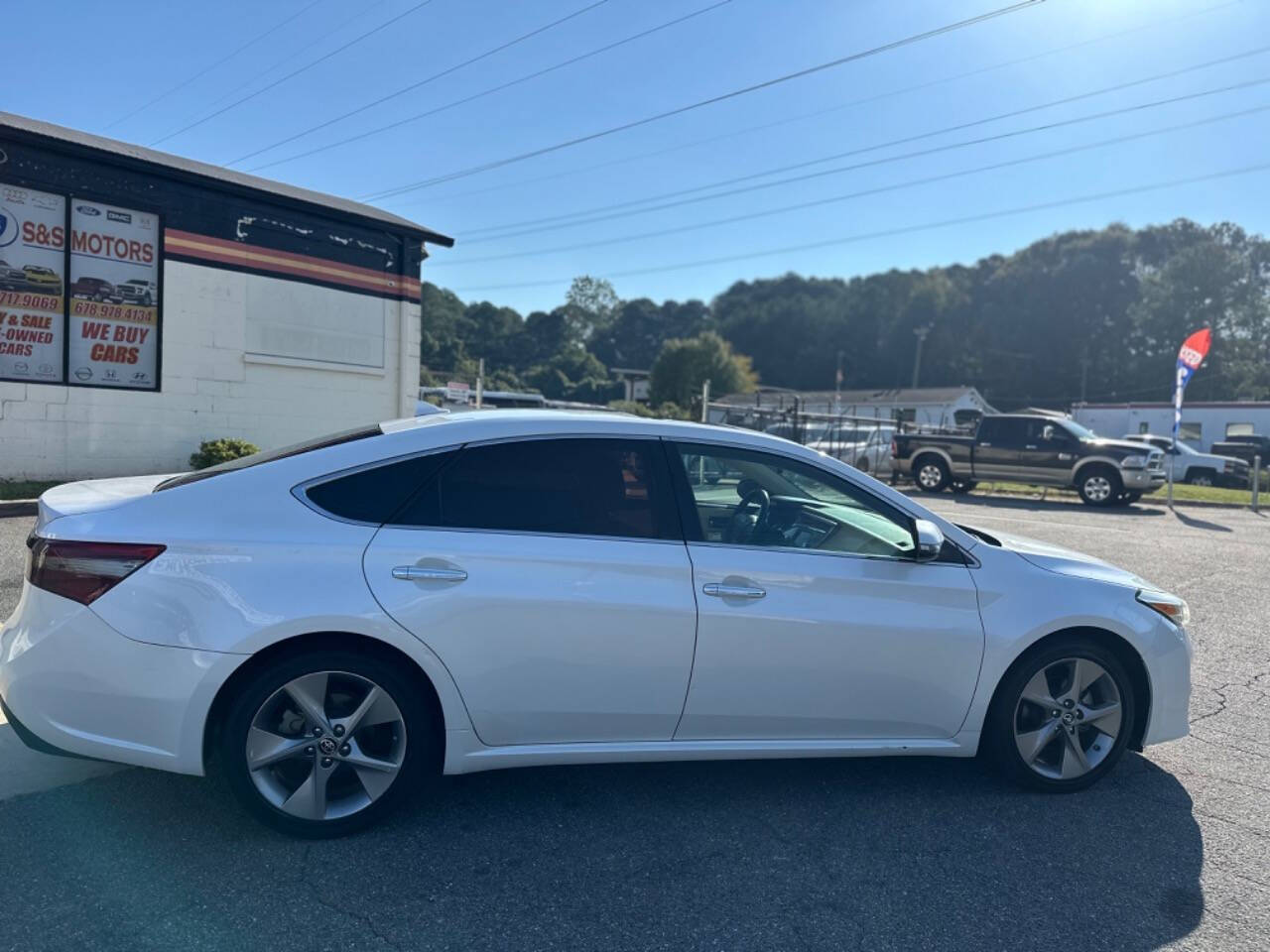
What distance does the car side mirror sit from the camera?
3518 millimetres

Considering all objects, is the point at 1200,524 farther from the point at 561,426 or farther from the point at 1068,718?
the point at 561,426

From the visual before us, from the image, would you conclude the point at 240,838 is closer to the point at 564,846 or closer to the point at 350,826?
the point at 350,826

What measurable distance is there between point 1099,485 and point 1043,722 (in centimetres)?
1632

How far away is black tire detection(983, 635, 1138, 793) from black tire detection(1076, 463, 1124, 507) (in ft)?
52.5

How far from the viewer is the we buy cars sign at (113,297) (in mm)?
11570

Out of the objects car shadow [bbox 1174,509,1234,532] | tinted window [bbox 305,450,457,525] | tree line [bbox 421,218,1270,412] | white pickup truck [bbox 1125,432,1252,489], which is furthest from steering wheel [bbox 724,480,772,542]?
tree line [bbox 421,218,1270,412]

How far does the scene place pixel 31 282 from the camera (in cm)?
1123

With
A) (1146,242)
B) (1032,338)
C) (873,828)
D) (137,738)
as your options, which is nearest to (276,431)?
(137,738)

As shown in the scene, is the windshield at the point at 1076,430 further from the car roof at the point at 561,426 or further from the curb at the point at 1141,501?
the car roof at the point at 561,426

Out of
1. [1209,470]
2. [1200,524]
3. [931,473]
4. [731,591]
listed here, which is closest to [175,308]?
[731,591]

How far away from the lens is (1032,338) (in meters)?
77.2

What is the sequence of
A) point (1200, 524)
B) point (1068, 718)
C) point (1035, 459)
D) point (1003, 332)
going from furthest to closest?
point (1003, 332) < point (1035, 459) < point (1200, 524) < point (1068, 718)

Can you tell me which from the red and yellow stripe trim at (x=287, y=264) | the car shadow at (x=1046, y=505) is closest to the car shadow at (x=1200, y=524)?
the car shadow at (x=1046, y=505)

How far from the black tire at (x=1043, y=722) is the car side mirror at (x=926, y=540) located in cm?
64
